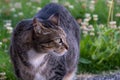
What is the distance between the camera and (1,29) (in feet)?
26.6

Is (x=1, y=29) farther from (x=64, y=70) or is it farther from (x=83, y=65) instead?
(x=64, y=70)

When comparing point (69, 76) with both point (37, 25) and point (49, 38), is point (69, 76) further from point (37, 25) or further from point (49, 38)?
point (37, 25)

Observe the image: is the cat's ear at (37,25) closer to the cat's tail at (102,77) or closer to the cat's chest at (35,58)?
the cat's chest at (35,58)

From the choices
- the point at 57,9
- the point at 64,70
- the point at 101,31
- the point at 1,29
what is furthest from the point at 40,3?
the point at 64,70

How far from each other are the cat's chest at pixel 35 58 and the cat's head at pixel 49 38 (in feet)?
0.29

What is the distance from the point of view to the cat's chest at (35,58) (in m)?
5.05

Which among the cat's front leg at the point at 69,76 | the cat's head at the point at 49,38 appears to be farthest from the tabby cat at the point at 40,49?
the cat's front leg at the point at 69,76

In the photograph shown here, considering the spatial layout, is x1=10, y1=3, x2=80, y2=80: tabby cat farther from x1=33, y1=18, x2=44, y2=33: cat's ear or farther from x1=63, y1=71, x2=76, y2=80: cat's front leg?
x1=63, y1=71, x2=76, y2=80: cat's front leg

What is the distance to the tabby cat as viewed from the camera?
492cm

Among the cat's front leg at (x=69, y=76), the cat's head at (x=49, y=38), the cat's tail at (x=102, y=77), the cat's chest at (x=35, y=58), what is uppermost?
the cat's head at (x=49, y=38)

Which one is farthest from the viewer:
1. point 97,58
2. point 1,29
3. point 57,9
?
point 1,29

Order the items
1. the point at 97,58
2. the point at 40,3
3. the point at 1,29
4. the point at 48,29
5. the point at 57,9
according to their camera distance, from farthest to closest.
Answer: the point at 40,3 → the point at 1,29 → the point at 97,58 → the point at 57,9 → the point at 48,29

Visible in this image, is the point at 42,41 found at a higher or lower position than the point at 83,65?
higher

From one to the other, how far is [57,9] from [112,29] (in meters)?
1.60
